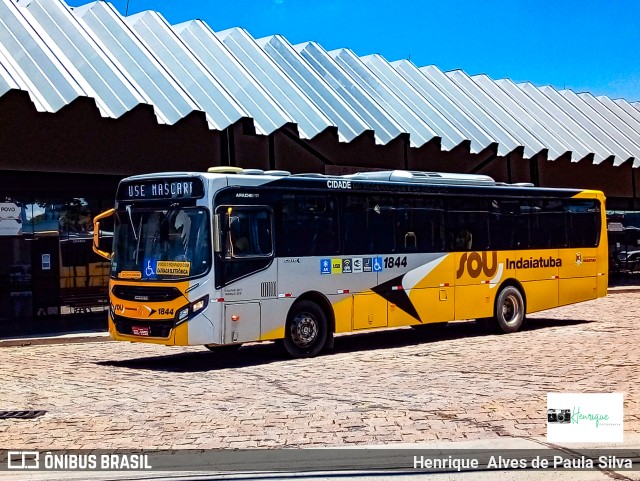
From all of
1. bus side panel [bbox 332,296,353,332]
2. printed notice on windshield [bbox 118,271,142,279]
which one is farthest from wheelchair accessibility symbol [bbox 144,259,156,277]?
bus side panel [bbox 332,296,353,332]

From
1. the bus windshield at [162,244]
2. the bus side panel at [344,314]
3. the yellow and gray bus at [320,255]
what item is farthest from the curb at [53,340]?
the bus side panel at [344,314]

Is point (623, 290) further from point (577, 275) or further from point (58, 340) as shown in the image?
point (58, 340)

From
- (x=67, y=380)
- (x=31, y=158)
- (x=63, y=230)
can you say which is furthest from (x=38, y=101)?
(x=67, y=380)

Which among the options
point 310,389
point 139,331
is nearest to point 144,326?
point 139,331

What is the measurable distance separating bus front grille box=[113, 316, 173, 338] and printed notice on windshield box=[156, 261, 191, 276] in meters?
0.76

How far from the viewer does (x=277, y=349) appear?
642 inches

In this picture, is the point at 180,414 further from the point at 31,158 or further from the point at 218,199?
the point at 31,158

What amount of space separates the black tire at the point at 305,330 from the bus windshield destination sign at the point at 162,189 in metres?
2.70

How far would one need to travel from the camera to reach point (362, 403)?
35.9ft

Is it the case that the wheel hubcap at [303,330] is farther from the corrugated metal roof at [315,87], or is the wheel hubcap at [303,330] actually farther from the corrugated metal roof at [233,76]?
the corrugated metal roof at [315,87]

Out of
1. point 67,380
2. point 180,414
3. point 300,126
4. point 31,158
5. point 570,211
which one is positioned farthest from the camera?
point 300,126

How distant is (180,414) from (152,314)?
443 cm

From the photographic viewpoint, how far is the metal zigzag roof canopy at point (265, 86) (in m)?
22.4
